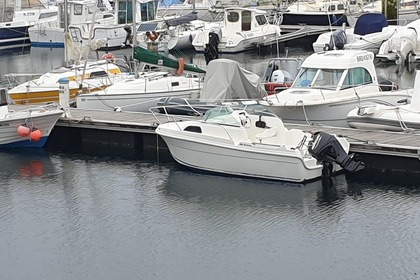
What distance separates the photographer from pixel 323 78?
1020 inches

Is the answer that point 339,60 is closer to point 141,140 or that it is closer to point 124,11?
point 141,140

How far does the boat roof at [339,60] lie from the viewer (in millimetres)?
25766

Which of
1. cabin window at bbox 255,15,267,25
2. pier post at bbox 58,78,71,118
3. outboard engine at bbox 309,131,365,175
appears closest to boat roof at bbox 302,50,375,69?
outboard engine at bbox 309,131,365,175

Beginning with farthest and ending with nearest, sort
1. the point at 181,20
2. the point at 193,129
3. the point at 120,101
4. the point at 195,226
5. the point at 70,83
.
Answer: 1. the point at 181,20
2. the point at 70,83
3. the point at 120,101
4. the point at 193,129
5. the point at 195,226

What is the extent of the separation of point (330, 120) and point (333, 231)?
21.7ft

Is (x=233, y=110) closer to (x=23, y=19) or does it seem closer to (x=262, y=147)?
(x=262, y=147)

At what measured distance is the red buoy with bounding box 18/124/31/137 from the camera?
2594cm

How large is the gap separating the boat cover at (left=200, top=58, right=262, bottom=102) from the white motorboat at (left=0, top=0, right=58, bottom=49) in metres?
29.8

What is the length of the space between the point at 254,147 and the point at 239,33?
81.4 feet

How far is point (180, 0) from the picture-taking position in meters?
62.2

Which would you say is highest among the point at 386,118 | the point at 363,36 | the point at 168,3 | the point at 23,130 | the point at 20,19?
the point at 168,3

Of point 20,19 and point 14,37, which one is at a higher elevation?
point 20,19

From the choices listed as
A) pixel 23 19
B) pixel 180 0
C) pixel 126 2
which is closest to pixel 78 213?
pixel 126 2

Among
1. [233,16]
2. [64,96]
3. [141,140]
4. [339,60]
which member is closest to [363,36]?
[233,16]
